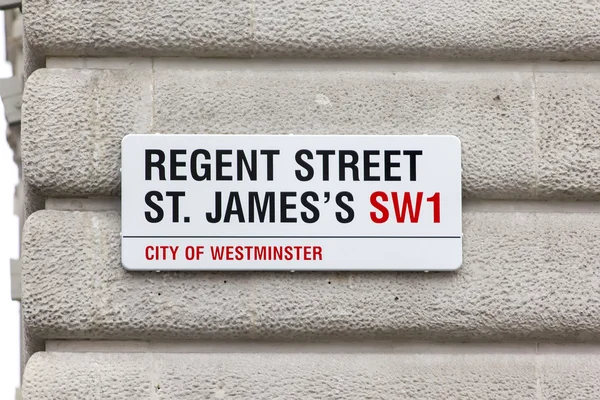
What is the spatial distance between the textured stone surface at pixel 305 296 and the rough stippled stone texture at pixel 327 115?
0.20m

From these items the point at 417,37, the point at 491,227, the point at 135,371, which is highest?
the point at 417,37

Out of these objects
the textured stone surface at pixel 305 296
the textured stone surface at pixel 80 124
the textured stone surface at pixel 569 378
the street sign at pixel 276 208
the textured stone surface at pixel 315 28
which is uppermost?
the textured stone surface at pixel 315 28

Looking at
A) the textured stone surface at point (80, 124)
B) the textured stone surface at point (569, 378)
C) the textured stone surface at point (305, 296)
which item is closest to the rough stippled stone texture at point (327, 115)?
the textured stone surface at point (80, 124)

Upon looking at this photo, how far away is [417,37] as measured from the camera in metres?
4.26

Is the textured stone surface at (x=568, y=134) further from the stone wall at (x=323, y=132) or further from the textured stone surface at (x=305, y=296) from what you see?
the textured stone surface at (x=305, y=296)

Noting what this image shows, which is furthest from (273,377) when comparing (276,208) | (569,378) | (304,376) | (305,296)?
(569,378)

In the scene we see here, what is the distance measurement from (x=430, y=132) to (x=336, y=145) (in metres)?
0.38

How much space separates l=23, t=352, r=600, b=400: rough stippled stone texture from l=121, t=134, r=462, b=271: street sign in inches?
13.9

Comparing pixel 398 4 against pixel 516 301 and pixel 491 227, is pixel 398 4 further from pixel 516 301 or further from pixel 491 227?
pixel 516 301

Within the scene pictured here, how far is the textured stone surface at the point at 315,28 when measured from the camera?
13.9ft

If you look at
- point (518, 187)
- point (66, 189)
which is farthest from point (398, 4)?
point (66, 189)

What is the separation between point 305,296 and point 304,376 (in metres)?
0.30

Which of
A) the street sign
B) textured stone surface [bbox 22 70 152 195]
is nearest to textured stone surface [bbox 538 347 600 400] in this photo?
the street sign

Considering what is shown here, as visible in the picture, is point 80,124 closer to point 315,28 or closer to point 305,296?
point 315,28
